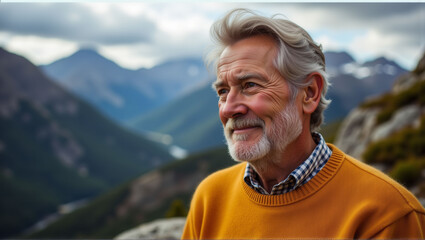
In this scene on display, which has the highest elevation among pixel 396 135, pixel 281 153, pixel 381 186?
pixel 281 153

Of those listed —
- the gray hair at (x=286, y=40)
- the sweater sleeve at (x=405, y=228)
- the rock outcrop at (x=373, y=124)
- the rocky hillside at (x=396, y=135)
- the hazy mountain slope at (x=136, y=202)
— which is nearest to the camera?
the sweater sleeve at (x=405, y=228)

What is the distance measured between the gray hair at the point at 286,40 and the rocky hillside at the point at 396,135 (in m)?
6.51

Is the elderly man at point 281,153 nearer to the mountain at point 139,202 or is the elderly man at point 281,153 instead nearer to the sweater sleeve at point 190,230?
the sweater sleeve at point 190,230

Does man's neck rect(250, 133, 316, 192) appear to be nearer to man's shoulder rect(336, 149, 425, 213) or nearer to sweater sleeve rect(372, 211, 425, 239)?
man's shoulder rect(336, 149, 425, 213)

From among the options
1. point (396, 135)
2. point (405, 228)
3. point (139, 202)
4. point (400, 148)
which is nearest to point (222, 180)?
point (405, 228)

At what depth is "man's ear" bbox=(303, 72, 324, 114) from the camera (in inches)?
140

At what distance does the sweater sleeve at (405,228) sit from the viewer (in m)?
2.84

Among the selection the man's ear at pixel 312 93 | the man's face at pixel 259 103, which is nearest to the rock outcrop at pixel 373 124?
the man's ear at pixel 312 93

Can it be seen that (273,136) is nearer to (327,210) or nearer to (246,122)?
(246,122)

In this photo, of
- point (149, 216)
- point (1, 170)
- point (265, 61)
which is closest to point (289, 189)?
point (265, 61)

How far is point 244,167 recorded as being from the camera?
4.03 m

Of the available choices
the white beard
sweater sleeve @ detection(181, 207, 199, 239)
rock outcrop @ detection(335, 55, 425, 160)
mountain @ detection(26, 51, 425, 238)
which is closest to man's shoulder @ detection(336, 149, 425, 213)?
the white beard

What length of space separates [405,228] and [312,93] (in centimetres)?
146

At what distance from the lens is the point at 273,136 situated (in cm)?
345
